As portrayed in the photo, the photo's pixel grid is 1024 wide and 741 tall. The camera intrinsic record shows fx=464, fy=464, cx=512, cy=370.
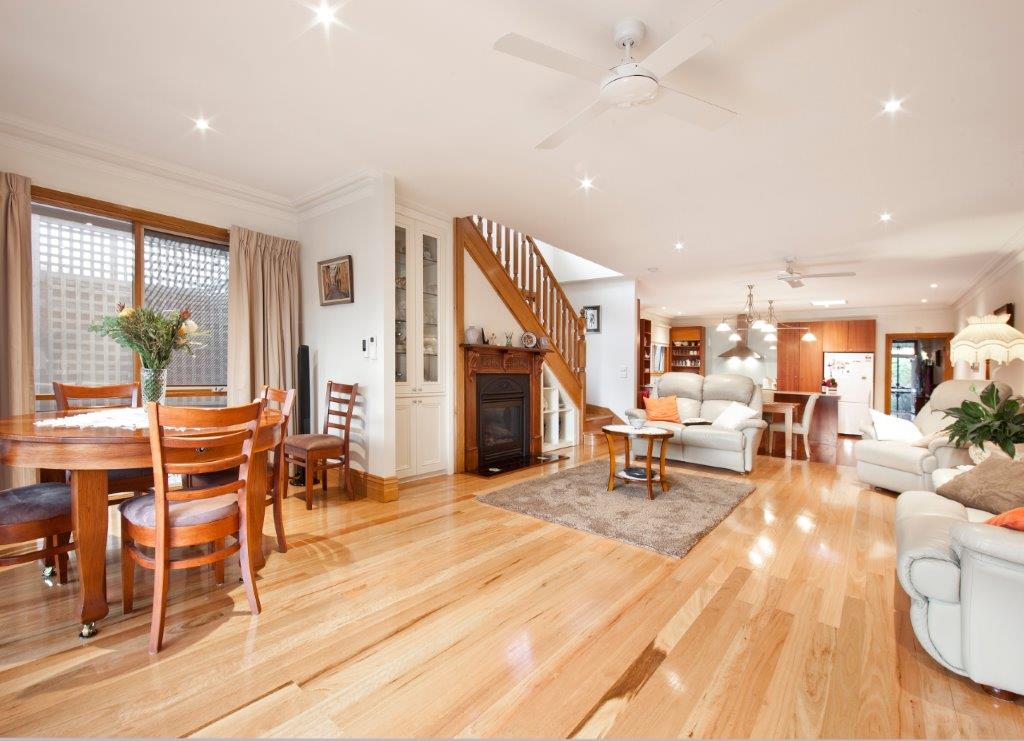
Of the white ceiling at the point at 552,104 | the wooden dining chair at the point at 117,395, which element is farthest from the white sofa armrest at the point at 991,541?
the wooden dining chair at the point at 117,395

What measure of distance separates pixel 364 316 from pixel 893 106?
3.83m

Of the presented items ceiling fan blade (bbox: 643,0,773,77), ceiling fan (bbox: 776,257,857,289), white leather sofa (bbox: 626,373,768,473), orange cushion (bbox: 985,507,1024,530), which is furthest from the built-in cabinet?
ceiling fan (bbox: 776,257,857,289)

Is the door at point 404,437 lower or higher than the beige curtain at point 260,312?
lower

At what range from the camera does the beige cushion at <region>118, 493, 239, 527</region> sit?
6.32 ft

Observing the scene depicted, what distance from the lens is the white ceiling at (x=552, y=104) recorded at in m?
2.05

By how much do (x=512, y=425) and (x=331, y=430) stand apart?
6.94 feet

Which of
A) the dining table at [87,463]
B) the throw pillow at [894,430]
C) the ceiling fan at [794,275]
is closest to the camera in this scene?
the dining table at [87,463]

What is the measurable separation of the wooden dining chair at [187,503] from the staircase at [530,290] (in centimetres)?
335

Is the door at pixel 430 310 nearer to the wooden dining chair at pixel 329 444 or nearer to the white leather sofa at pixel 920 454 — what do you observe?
the wooden dining chair at pixel 329 444

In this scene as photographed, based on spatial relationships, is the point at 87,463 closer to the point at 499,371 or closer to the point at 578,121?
the point at 578,121

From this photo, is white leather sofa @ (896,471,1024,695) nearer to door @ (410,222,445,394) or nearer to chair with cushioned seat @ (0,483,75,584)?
chair with cushioned seat @ (0,483,75,584)

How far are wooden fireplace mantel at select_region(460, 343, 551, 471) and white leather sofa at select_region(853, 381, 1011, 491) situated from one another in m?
3.37

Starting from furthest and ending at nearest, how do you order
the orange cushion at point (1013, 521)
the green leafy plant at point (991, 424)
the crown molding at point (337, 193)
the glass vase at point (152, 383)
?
the crown molding at point (337, 193)
the green leafy plant at point (991, 424)
the glass vase at point (152, 383)
the orange cushion at point (1013, 521)

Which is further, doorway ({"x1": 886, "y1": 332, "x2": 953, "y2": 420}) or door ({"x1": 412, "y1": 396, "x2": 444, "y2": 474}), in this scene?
doorway ({"x1": 886, "y1": 332, "x2": 953, "y2": 420})
